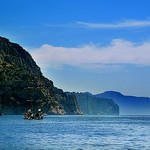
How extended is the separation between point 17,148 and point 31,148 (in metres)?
2.40

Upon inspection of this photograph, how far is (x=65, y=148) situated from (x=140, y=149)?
12764 mm

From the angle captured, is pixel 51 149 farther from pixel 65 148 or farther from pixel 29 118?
pixel 29 118

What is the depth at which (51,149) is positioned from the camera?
2050 inches

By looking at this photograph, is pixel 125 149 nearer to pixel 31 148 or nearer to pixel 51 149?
pixel 51 149

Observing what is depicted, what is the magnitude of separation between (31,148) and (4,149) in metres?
4.49

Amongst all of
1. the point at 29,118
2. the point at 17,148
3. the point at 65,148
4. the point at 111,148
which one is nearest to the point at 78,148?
the point at 65,148

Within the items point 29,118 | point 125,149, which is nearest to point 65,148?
point 125,149

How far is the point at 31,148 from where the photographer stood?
5278 cm

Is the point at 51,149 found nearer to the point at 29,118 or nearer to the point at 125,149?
the point at 125,149

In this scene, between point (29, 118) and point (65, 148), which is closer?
point (65, 148)

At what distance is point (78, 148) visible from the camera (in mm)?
52906

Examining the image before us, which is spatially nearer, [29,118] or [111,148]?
[111,148]

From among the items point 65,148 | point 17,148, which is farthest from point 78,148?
point 17,148

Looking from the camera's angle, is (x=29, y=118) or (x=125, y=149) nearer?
(x=125, y=149)
